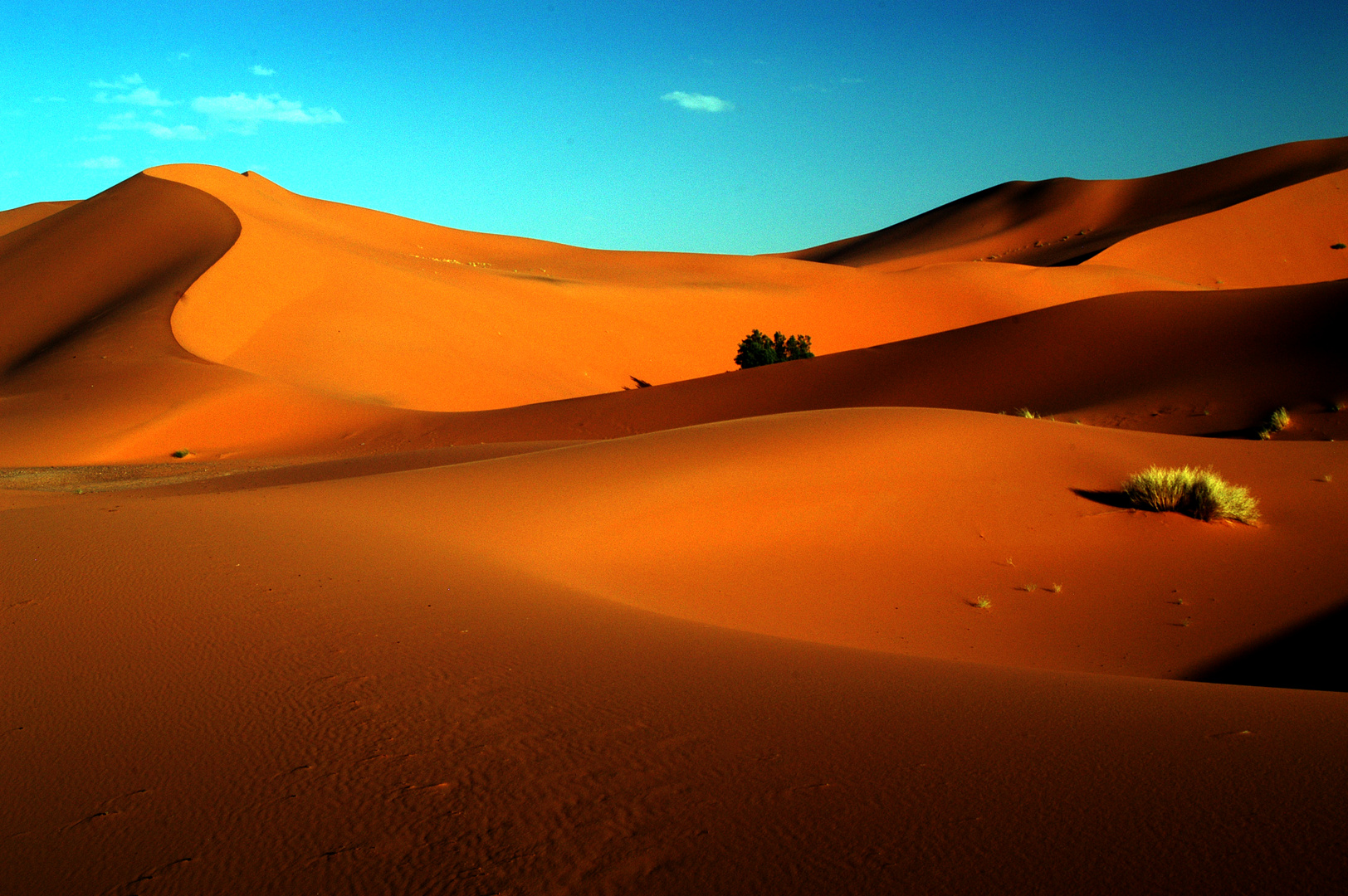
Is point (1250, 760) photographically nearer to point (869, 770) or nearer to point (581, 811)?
point (869, 770)

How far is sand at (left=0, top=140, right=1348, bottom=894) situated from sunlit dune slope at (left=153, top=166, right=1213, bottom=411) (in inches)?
322

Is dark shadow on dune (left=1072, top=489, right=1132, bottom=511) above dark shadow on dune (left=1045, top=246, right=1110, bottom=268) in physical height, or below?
below

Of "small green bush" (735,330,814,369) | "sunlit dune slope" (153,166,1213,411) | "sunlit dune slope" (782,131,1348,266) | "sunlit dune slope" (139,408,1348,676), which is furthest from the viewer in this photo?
"sunlit dune slope" (782,131,1348,266)

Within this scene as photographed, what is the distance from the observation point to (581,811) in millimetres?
3021

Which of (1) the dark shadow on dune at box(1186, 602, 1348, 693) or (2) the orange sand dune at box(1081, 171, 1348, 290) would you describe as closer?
(1) the dark shadow on dune at box(1186, 602, 1348, 693)

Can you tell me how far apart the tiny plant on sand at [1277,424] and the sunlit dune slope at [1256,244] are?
39519 millimetres

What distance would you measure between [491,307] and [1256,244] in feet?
154

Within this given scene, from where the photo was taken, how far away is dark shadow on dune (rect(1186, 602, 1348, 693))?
6.84m

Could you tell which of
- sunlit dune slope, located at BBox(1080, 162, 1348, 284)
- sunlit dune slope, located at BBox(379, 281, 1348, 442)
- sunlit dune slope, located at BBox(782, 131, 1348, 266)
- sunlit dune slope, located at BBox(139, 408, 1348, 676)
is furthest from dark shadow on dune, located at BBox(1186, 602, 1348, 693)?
sunlit dune slope, located at BBox(782, 131, 1348, 266)

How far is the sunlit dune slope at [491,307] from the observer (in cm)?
3312

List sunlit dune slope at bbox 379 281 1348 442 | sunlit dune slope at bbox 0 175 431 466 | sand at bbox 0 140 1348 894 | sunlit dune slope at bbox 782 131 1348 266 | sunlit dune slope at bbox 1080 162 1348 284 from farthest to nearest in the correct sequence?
sunlit dune slope at bbox 782 131 1348 266 < sunlit dune slope at bbox 1080 162 1348 284 < sunlit dune slope at bbox 0 175 431 466 < sunlit dune slope at bbox 379 281 1348 442 < sand at bbox 0 140 1348 894

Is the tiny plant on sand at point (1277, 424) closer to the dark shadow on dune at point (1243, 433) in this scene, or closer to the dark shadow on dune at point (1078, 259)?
the dark shadow on dune at point (1243, 433)

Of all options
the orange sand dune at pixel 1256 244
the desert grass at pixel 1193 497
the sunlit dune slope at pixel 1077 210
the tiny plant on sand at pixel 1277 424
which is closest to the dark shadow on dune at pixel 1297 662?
the desert grass at pixel 1193 497

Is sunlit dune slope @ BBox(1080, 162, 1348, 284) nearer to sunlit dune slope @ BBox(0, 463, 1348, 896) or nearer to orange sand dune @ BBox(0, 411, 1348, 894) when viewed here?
orange sand dune @ BBox(0, 411, 1348, 894)
